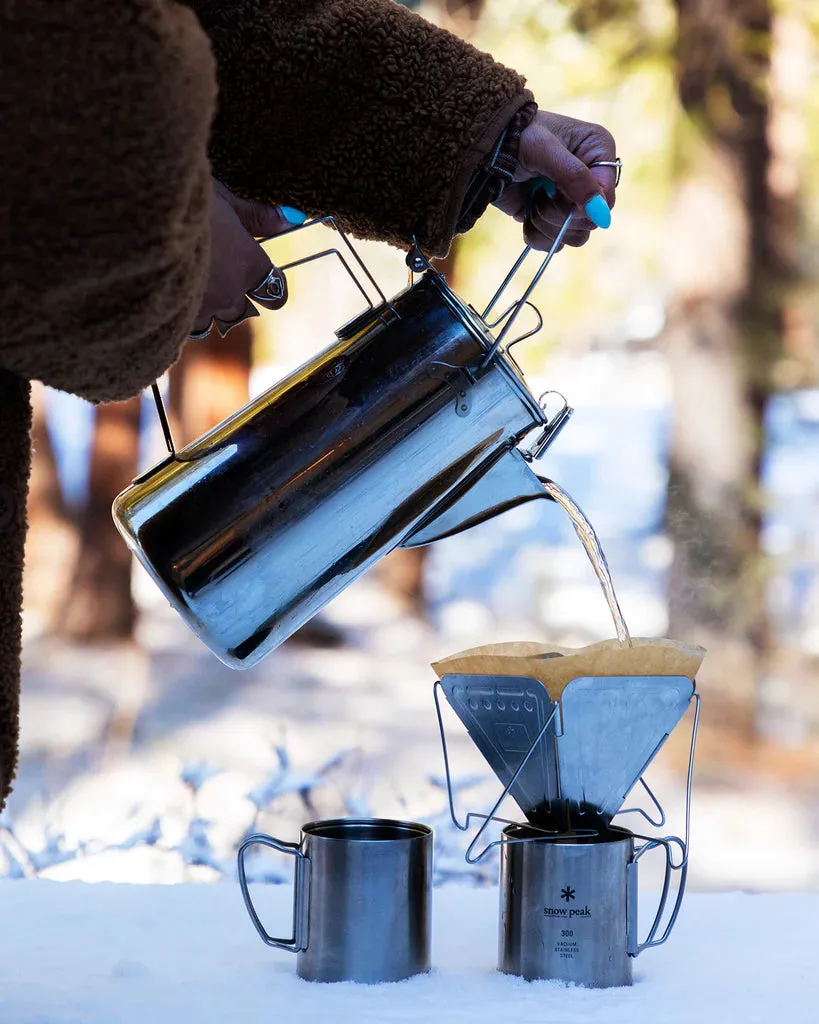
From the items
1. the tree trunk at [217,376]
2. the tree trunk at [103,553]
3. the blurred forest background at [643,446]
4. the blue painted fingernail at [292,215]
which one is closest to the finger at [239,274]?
the blue painted fingernail at [292,215]

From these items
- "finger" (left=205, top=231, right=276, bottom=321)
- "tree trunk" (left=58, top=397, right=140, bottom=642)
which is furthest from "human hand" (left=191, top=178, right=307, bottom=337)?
"tree trunk" (left=58, top=397, right=140, bottom=642)

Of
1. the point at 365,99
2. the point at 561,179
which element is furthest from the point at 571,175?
the point at 365,99

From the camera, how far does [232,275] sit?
23.8 inches

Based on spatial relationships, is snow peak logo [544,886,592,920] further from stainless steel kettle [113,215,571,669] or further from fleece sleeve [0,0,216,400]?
fleece sleeve [0,0,216,400]

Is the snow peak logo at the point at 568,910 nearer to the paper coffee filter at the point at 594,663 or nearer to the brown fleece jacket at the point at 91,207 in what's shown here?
the paper coffee filter at the point at 594,663

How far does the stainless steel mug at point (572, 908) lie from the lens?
71 centimetres

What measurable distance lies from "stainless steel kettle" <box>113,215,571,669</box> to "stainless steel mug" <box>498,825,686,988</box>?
0.66 feet

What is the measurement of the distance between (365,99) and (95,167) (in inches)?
11.0

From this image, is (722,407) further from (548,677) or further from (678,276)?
(548,677)

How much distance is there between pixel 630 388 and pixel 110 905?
9.42ft

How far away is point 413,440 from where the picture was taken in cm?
69

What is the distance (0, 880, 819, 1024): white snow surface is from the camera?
26.5 inches

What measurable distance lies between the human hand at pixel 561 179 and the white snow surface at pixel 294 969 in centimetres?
45

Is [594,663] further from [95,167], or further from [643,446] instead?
[643,446]
